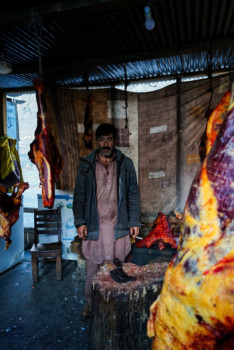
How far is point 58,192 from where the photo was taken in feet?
18.9

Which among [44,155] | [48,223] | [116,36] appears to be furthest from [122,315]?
[116,36]

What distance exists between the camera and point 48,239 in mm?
5684

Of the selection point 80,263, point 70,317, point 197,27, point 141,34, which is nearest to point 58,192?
point 80,263

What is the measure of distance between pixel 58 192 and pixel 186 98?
3458 mm

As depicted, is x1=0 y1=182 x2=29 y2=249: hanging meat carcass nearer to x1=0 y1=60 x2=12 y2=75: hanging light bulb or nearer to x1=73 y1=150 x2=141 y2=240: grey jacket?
x1=73 y1=150 x2=141 y2=240: grey jacket

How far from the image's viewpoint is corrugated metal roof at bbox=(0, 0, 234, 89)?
261cm

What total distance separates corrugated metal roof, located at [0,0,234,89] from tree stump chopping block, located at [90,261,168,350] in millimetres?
2718

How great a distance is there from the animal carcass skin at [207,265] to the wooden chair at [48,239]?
3924 mm

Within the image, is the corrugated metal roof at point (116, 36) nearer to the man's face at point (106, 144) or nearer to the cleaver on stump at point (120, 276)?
the man's face at point (106, 144)

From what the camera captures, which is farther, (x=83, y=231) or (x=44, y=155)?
(x=83, y=231)

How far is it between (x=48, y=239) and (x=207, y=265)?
16.9 ft

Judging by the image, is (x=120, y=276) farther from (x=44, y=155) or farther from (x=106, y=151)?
(x=44, y=155)

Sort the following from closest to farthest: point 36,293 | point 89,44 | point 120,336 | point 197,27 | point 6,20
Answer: point 120,336 < point 6,20 < point 197,27 < point 89,44 < point 36,293

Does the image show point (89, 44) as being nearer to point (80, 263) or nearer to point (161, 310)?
point (161, 310)
